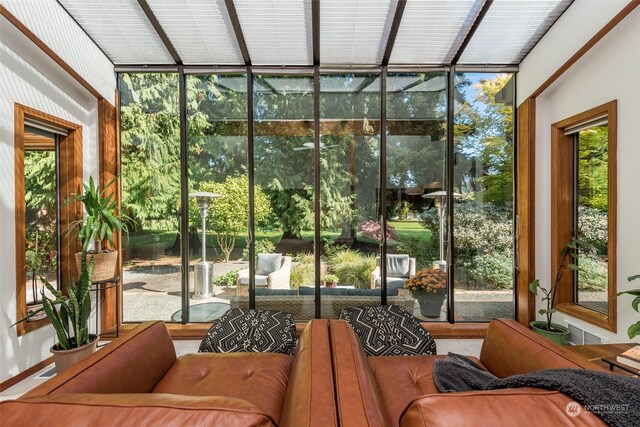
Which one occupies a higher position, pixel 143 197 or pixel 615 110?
pixel 615 110

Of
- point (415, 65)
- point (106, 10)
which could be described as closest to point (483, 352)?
point (415, 65)

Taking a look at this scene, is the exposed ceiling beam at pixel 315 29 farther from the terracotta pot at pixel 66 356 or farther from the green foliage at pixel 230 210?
the terracotta pot at pixel 66 356

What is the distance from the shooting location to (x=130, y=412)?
79 centimetres

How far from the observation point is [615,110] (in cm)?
250

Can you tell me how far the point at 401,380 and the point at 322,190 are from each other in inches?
95.8

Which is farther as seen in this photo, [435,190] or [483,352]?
[435,190]

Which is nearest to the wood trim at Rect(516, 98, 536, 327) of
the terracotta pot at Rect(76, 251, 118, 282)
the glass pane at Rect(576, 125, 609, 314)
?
the glass pane at Rect(576, 125, 609, 314)

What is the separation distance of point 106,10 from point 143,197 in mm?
1941

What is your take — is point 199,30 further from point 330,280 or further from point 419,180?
point 330,280

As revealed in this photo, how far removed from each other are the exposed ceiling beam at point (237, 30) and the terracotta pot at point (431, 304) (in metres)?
3.55

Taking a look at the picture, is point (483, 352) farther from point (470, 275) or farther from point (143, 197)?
point (143, 197)

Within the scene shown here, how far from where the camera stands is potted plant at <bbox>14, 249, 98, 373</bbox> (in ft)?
8.02

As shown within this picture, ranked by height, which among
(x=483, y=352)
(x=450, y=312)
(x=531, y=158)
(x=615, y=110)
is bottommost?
(x=450, y=312)

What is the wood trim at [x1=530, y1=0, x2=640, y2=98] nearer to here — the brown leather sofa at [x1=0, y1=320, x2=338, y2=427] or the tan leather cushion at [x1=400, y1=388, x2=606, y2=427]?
the tan leather cushion at [x1=400, y1=388, x2=606, y2=427]
